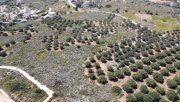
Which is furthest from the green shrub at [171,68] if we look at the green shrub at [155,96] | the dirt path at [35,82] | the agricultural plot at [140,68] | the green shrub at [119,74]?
the dirt path at [35,82]

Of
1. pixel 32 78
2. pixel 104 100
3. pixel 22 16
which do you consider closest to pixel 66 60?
pixel 32 78

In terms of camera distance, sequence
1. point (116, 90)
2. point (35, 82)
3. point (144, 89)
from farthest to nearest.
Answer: point (35, 82) → point (116, 90) → point (144, 89)

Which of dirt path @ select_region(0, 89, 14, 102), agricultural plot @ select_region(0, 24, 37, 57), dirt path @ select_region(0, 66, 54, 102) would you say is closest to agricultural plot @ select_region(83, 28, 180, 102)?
dirt path @ select_region(0, 66, 54, 102)

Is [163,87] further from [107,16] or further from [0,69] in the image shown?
[107,16]

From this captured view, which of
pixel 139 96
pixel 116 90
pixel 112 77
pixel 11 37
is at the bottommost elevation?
pixel 11 37

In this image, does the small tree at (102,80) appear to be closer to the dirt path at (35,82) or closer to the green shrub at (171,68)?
the dirt path at (35,82)

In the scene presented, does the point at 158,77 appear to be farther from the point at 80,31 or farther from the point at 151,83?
the point at 80,31

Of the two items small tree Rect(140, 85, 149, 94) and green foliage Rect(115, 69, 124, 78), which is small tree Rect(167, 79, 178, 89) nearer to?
small tree Rect(140, 85, 149, 94)

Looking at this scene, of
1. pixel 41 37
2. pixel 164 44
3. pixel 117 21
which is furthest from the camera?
pixel 117 21

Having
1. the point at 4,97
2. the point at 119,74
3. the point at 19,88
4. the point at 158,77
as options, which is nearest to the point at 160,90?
the point at 158,77
